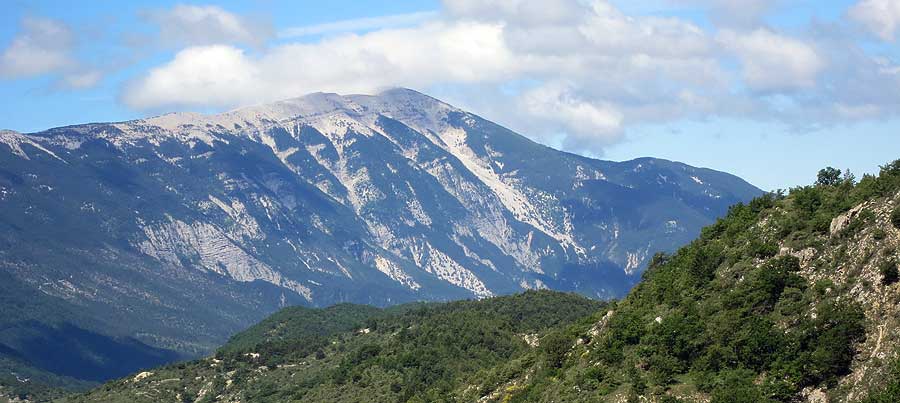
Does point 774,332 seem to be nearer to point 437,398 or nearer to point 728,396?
point 728,396

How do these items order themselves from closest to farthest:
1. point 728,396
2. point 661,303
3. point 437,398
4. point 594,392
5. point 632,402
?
point 728,396
point 632,402
point 594,392
point 661,303
point 437,398

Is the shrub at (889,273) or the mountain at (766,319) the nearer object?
the mountain at (766,319)

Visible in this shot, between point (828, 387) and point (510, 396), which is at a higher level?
point (510, 396)

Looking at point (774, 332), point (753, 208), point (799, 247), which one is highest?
point (753, 208)

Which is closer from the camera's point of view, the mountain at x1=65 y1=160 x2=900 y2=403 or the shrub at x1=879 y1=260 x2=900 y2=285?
the mountain at x1=65 y1=160 x2=900 y2=403

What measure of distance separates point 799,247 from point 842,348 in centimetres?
1923

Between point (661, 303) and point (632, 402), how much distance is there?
23488 millimetres

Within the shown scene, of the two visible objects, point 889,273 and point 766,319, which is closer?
point 889,273

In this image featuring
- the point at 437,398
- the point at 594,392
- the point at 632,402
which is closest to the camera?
the point at 632,402

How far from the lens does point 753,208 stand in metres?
139

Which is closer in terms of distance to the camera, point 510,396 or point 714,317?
point 714,317

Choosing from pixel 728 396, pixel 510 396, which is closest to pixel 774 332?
pixel 728 396

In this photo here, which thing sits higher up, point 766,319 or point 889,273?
point 766,319

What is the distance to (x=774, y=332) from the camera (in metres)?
107
